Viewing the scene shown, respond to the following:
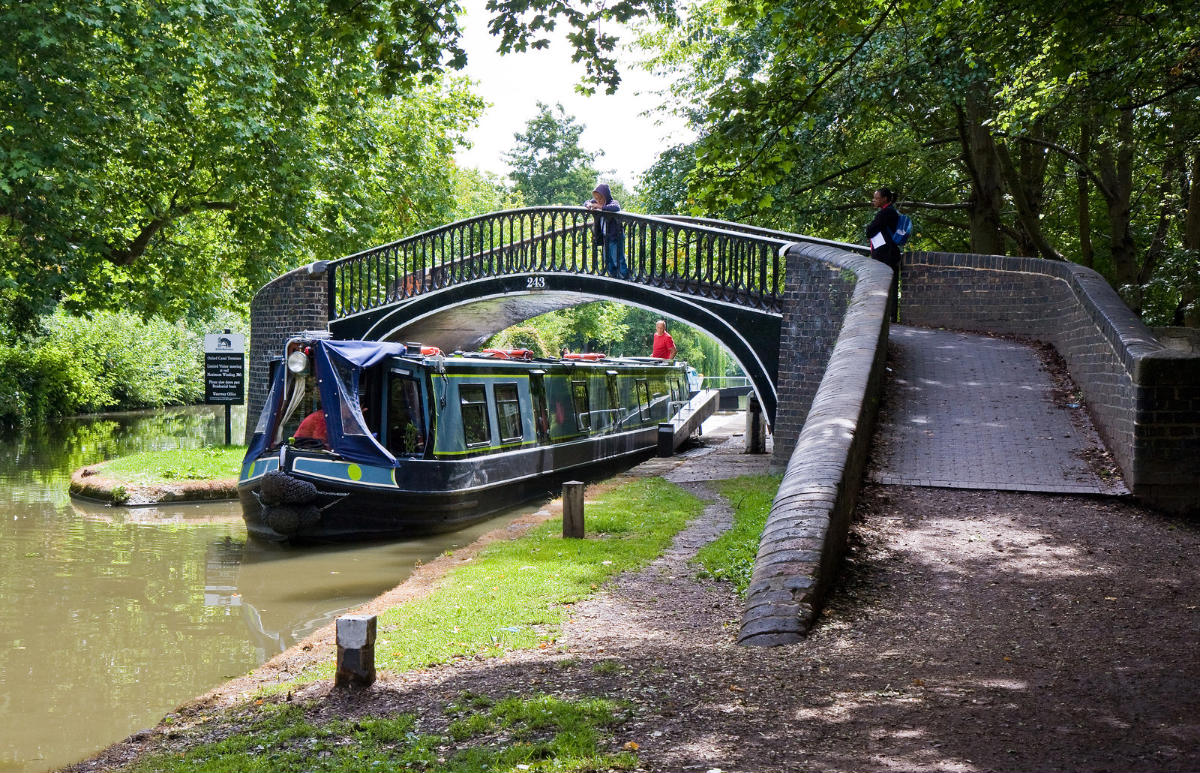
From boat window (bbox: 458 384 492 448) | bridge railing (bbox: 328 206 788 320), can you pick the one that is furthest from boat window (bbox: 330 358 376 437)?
bridge railing (bbox: 328 206 788 320)

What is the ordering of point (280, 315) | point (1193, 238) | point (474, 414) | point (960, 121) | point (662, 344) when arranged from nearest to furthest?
point (474, 414), point (1193, 238), point (960, 121), point (280, 315), point (662, 344)

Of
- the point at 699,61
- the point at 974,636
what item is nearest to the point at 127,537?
the point at 974,636

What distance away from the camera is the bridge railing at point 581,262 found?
14.1 m

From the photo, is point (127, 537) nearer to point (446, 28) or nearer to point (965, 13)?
point (446, 28)

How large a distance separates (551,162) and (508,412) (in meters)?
41.9

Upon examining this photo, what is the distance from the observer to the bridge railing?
46.2 ft

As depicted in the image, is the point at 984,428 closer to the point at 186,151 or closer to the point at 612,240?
the point at 612,240

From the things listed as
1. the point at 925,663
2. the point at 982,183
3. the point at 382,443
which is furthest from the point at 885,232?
the point at 925,663

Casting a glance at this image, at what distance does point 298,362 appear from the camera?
38.0 ft

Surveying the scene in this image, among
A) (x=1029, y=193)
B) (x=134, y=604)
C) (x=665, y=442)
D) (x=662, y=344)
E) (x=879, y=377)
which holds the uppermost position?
(x=1029, y=193)

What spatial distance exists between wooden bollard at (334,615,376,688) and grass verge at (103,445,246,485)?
33.8ft

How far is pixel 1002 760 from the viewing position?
11.0 ft

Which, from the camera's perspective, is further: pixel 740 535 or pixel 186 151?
pixel 186 151

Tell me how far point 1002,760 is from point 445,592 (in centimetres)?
481
